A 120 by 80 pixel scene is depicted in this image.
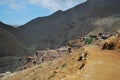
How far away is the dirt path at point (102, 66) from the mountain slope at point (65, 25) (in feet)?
335

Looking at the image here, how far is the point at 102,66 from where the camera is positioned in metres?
16.5

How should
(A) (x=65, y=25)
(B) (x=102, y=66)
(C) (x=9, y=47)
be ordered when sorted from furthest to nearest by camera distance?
1. (A) (x=65, y=25)
2. (C) (x=9, y=47)
3. (B) (x=102, y=66)

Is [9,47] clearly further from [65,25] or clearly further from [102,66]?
[102,66]

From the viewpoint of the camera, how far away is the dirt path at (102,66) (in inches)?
598

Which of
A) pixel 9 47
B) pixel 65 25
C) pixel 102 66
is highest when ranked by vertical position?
pixel 65 25

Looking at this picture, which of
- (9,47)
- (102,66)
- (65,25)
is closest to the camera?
(102,66)

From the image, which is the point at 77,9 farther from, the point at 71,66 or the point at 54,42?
the point at 71,66

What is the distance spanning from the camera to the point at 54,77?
19.6 meters

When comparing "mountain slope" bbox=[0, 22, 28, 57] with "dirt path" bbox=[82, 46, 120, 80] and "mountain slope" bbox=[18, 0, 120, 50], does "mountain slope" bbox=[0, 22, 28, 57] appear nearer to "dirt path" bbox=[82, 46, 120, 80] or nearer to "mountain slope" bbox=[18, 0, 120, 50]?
"mountain slope" bbox=[18, 0, 120, 50]

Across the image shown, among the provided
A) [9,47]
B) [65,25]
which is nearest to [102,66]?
[9,47]

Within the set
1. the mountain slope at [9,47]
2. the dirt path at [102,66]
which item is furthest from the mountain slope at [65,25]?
the dirt path at [102,66]

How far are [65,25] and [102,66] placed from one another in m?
135

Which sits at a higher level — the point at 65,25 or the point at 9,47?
the point at 65,25

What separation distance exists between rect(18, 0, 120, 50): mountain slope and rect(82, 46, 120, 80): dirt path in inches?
Result: 4023
